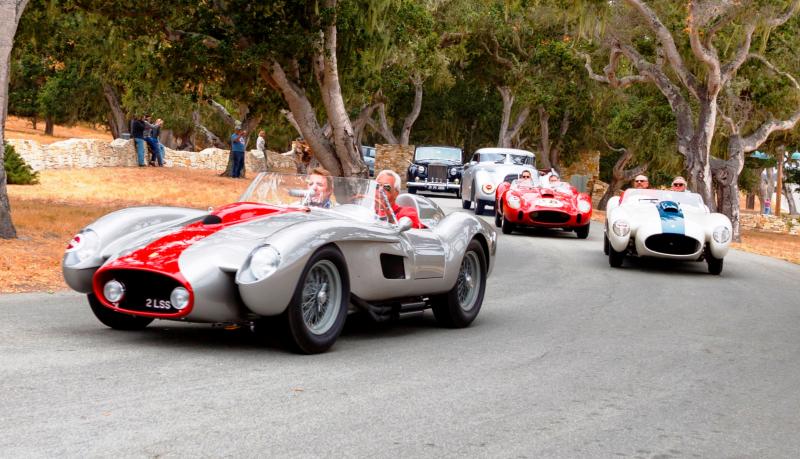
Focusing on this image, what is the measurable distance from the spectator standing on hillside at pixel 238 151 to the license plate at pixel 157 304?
31581 mm

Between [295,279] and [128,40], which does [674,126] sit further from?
[295,279]

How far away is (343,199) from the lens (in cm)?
867

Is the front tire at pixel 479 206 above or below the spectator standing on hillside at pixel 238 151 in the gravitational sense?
below

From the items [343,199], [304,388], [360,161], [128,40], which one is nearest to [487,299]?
[343,199]

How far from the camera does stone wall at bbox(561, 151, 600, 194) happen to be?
60247 mm

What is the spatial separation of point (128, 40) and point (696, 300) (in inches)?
563

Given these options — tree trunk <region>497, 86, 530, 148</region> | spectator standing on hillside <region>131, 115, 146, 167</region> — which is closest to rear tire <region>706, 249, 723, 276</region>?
spectator standing on hillside <region>131, 115, 146, 167</region>

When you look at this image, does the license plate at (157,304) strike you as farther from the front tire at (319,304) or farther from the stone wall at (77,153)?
the stone wall at (77,153)

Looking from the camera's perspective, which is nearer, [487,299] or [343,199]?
[343,199]

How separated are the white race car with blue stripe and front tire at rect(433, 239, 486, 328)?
6563mm

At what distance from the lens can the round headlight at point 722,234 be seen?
15.9m

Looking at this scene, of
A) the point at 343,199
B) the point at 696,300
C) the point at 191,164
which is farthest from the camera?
the point at 191,164

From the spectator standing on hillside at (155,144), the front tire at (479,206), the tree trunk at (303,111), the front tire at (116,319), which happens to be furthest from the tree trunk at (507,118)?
the front tire at (116,319)

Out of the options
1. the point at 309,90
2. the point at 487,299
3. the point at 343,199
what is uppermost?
the point at 309,90
